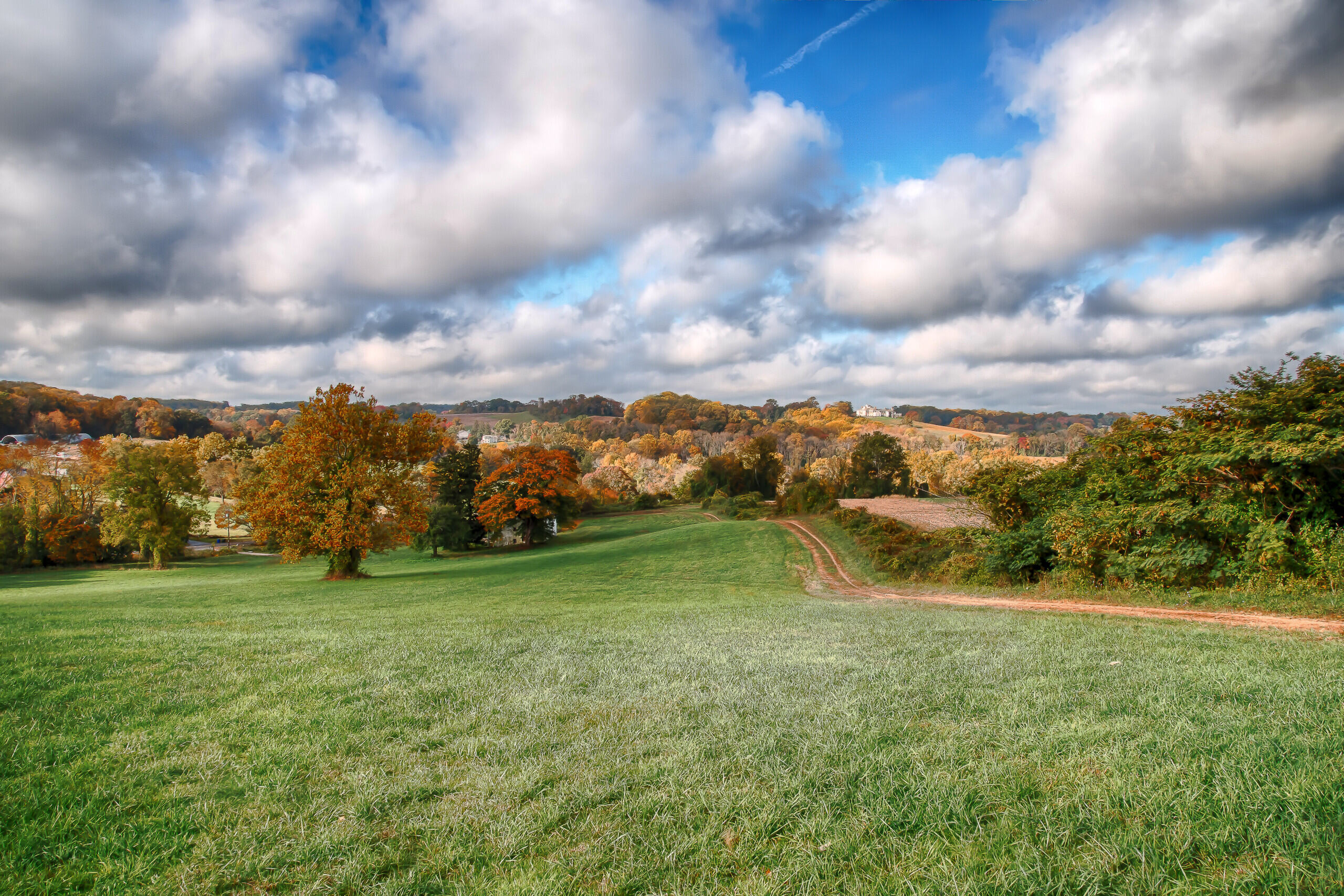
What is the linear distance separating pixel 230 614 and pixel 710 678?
41.8ft

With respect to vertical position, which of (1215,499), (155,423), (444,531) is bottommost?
(444,531)

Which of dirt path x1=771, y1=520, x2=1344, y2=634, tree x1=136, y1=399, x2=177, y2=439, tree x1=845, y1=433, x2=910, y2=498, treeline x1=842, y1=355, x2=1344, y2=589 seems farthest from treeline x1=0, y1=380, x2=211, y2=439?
treeline x1=842, y1=355, x2=1344, y2=589

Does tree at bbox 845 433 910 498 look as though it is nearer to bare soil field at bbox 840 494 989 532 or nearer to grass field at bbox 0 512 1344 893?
bare soil field at bbox 840 494 989 532

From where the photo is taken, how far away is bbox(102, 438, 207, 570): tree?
3719cm

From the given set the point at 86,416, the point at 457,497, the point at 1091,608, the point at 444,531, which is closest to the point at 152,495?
the point at 444,531

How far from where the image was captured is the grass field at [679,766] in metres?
2.87

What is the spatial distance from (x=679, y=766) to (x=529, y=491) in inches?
1756

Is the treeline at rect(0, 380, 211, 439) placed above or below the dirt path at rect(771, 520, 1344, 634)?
above

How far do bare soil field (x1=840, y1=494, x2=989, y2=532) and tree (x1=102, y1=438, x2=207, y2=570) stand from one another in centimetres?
4552

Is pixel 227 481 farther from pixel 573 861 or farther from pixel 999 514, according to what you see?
pixel 573 861

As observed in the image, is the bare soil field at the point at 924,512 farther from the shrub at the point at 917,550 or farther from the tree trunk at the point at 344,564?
the tree trunk at the point at 344,564

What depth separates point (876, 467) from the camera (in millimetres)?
72875

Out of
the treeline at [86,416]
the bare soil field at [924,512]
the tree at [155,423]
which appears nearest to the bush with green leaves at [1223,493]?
the bare soil field at [924,512]

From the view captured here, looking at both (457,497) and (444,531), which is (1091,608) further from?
(457,497)
